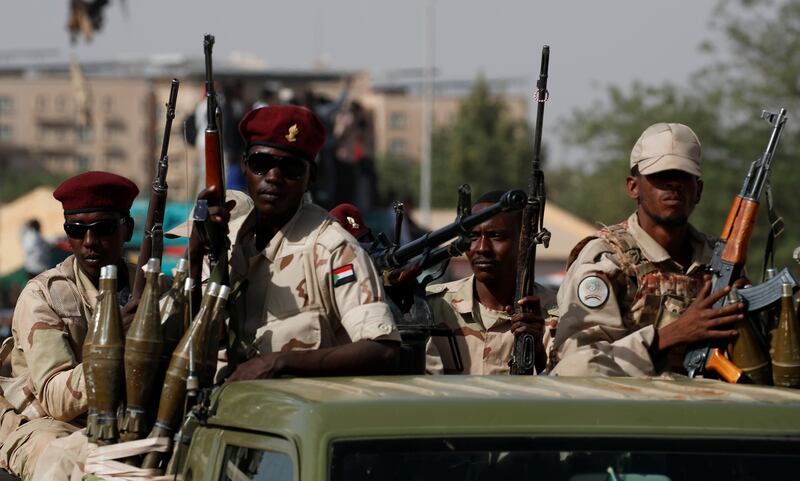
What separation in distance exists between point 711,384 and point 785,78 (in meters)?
42.3

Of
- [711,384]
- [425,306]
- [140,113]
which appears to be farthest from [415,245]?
[140,113]

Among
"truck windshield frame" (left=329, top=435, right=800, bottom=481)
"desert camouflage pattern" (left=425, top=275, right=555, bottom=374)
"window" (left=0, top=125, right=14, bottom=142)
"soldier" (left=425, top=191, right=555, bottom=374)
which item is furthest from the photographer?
"window" (left=0, top=125, right=14, bottom=142)

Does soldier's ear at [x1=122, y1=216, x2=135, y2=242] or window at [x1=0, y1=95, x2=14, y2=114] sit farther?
window at [x1=0, y1=95, x2=14, y2=114]

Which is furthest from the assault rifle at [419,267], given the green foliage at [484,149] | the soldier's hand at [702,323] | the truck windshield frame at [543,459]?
the green foliage at [484,149]

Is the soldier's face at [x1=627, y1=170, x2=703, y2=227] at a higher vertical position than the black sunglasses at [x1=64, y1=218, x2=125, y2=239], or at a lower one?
higher

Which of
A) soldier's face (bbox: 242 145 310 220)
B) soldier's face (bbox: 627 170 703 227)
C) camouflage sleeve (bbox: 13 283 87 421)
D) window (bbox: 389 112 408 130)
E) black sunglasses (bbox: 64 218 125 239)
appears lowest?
window (bbox: 389 112 408 130)

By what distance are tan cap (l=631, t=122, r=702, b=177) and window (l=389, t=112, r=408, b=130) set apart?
498 feet

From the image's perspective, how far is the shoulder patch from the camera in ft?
18.1

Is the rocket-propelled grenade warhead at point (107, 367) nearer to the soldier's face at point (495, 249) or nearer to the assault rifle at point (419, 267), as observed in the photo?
the assault rifle at point (419, 267)

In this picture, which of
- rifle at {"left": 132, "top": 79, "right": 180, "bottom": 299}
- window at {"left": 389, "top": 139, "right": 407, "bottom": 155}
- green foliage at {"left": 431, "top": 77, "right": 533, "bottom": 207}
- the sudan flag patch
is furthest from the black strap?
window at {"left": 389, "top": 139, "right": 407, "bottom": 155}

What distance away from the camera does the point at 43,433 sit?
547 cm

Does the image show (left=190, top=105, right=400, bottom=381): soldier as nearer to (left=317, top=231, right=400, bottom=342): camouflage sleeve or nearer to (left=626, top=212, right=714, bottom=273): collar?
(left=317, top=231, right=400, bottom=342): camouflage sleeve

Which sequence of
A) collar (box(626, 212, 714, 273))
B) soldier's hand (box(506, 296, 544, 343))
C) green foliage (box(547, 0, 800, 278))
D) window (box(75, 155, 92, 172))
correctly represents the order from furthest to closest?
1. window (box(75, 155, 92, 172))
2. green foliage (box(547, 0, 800, 278))
3. soldier's hand (box(506, 296, 544, 343))
4. collar (box(626, 212, 714, 273))

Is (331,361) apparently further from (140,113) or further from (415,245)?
(140,113)
